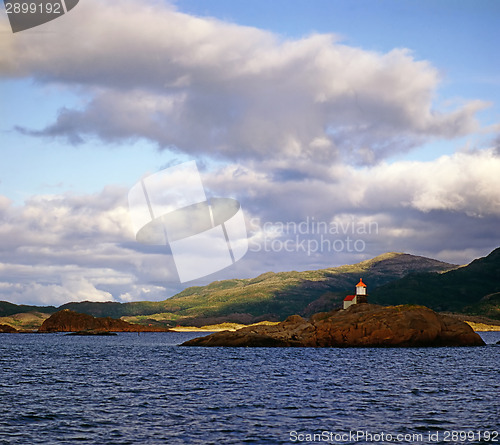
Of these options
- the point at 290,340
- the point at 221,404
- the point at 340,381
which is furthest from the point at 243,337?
the point at 221,404

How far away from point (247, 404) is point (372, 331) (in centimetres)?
8640

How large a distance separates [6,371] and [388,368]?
177ft

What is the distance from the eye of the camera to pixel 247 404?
153ft

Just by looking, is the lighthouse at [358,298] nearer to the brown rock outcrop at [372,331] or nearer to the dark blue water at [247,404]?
the brown rock outcrop at [372,331]

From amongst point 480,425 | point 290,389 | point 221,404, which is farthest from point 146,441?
point 290,389

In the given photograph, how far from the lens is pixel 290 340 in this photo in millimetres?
138625

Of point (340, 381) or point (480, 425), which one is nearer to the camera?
point (480, 425)

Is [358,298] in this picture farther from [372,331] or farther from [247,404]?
[247,404]

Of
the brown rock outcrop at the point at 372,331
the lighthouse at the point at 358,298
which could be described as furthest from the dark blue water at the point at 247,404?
the lighthouse at the point at 358,298

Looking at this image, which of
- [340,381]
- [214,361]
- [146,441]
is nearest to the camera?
[146,441]

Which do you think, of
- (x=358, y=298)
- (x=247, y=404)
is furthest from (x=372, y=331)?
(x=247, y=404)

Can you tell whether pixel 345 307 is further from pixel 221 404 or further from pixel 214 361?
pixel 221 404

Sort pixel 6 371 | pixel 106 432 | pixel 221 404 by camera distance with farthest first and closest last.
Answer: pixel 6 371 < pixel 221 404 < pixel 106 432

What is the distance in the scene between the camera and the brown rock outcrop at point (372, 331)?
5002 inches
